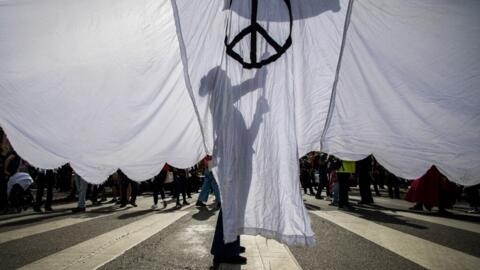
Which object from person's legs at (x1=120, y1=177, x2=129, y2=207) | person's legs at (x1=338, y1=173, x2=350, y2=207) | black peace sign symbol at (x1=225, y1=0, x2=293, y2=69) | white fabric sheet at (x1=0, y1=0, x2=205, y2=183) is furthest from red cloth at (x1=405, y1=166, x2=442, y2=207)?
person's legs at (x1=120, y1=177, x2=129, y2=207)

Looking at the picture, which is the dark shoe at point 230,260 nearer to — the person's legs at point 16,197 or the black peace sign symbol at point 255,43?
the black peace sign symbol at point 255,43

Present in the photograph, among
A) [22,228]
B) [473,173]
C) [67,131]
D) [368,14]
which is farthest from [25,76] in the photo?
[22,228]

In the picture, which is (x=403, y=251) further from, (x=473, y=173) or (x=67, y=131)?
(x=67, y=131)

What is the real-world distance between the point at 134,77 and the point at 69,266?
228 centimetres

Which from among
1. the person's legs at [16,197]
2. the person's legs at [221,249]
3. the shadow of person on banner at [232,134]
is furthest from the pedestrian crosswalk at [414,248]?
the person's legs at [16,197]

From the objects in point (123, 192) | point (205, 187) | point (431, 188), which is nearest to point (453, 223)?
point (431, 188)

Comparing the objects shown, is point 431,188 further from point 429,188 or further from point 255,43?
point 255,43

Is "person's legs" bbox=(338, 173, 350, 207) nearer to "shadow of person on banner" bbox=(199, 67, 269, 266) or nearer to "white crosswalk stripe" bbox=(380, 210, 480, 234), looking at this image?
"white crosswalk stripe" bbox=(380, 210, 480, 234)

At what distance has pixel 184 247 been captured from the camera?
4453 millimetres

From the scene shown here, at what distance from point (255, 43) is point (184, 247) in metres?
2.96

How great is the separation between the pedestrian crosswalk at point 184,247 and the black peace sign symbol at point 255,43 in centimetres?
208

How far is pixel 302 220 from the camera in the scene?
2.41 metres

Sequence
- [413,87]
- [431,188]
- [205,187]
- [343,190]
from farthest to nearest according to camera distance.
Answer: [205,187], [343,190], [431,188], [413,87]

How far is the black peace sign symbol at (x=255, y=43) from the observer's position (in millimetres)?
2492
